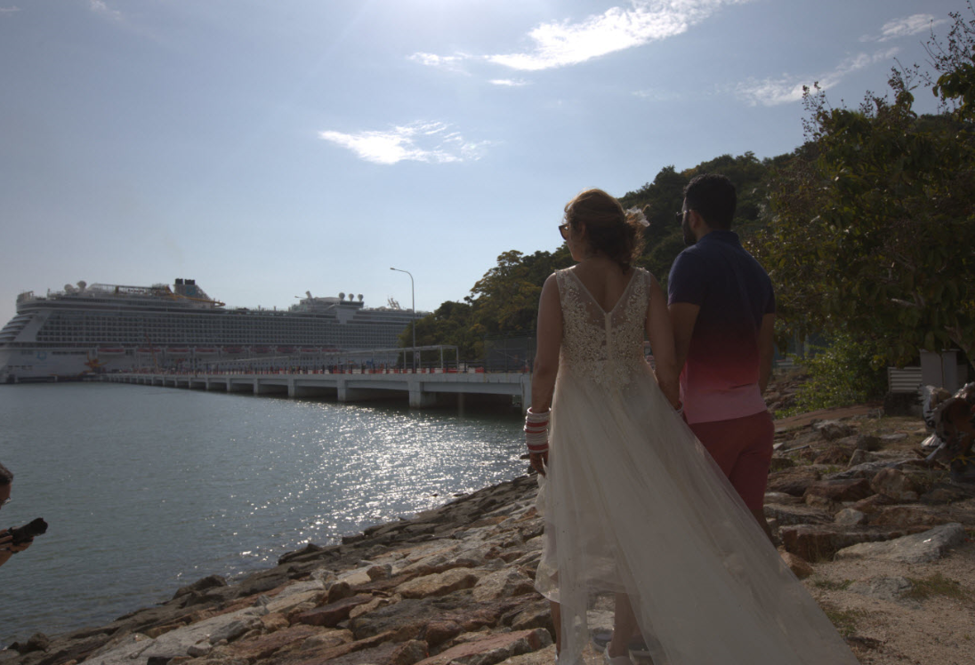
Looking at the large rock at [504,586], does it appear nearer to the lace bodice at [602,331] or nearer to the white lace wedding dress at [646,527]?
the white lace wedding dress at [646,527]

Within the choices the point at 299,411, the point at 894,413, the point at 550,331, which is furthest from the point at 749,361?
the point at 299,411

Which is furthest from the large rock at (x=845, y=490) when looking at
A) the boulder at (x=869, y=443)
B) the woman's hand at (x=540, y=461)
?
the woman's hand at (x=540, y=461)

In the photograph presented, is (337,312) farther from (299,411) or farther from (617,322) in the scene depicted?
(617,322)

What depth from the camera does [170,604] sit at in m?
5.57

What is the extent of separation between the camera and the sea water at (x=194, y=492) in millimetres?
6496

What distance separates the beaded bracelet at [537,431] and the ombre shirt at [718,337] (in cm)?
44

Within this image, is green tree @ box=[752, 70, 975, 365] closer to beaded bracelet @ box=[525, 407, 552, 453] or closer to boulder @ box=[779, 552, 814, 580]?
boulder @ box=[779, 552, 814, 580]

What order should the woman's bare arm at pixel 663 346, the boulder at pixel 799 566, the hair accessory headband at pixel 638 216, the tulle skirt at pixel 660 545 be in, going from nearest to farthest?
the tulle skirt at pixel 660 545 → the woman's bare arm at pixel 663 346 → the hair accessory headband at pixel 638 216 → the boulder at pixel 799 566

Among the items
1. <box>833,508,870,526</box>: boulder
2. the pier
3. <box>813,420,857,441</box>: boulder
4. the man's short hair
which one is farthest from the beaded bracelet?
the pier

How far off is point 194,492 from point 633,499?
10386 millimetres

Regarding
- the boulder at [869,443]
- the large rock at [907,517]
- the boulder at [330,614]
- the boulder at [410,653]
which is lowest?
the boulder at [330,614]

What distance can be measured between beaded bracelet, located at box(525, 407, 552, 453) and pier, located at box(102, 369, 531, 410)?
55.3 ft

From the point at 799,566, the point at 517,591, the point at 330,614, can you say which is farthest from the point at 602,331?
the point at 330,614

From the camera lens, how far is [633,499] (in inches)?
69.5
